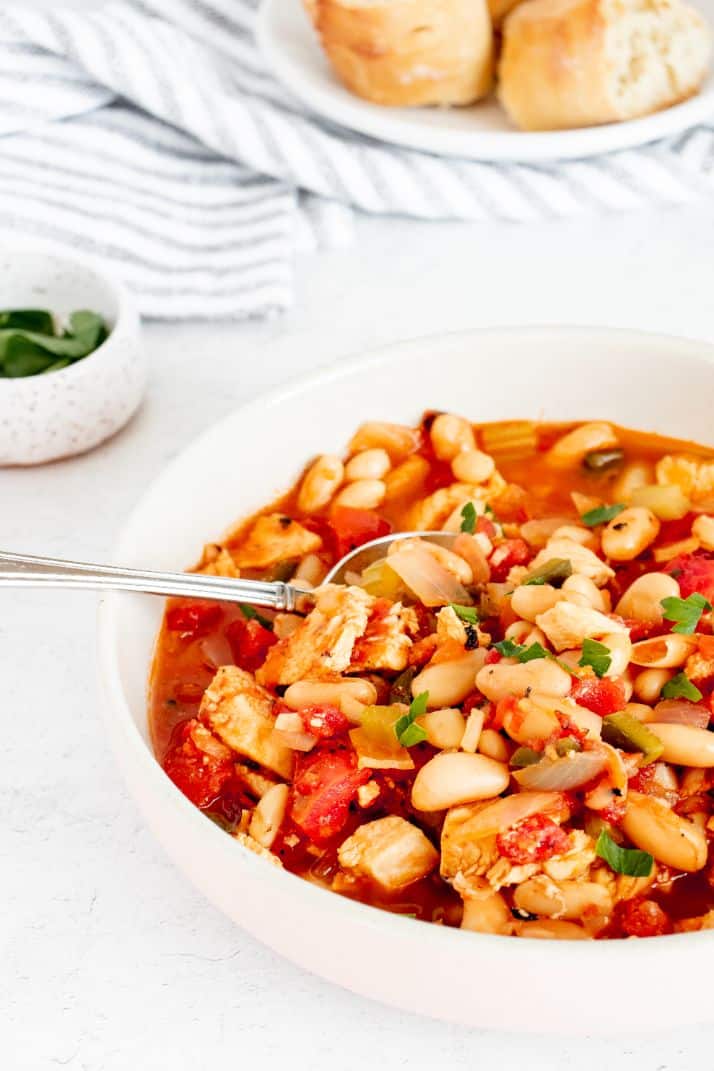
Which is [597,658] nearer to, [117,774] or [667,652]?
[667,652]

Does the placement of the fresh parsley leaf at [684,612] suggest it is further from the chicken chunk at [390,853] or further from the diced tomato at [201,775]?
the diced tomato at [201,775]

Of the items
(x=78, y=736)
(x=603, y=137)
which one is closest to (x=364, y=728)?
(x=78, y=736)

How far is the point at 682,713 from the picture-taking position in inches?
79.5

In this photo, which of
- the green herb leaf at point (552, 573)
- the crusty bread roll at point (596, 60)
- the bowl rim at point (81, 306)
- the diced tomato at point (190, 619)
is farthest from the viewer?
the crusty bread roll at point (596, 60)

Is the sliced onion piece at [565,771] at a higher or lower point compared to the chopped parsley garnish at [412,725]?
higher

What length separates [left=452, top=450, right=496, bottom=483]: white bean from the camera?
8.76ft

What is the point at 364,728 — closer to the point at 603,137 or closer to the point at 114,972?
the point at 114,972

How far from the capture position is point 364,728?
1992mm

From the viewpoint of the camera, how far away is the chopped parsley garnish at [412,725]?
195 centimetres

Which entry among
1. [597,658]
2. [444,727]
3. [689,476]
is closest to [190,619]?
[444,727]

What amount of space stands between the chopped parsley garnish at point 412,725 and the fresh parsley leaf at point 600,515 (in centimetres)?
70

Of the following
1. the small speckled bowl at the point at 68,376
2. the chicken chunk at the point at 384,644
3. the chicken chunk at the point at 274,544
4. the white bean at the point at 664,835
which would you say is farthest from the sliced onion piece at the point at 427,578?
the small speckled bowl at the point at 68,376

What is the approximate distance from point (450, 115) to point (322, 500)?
1.75 meters

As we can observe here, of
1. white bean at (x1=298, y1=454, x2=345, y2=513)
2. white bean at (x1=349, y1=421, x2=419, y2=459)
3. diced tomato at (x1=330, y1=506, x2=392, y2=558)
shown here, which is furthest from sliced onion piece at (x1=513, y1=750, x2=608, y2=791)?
white bean at (x1=349, y1=421, x2=419, y2=459)
